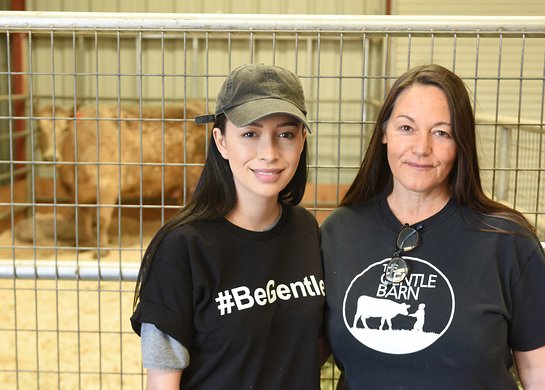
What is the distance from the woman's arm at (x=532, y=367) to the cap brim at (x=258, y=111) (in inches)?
26.7

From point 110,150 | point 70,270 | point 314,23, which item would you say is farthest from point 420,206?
point 110,150

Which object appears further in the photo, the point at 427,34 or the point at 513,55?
the point at 513,55

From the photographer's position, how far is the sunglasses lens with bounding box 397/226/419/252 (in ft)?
4.76

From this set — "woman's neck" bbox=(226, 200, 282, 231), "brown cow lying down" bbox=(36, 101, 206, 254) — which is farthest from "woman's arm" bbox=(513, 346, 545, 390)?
"brown cow lying down" bbox=(36, 101, 206, 254)

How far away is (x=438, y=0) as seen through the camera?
669 centimetres

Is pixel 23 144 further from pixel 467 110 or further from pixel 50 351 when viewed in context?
pixel 467 110

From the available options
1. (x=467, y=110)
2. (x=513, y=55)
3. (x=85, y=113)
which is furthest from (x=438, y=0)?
(x=467, y=110)

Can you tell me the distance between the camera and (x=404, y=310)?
1.41 meters

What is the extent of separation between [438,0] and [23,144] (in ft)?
14.9

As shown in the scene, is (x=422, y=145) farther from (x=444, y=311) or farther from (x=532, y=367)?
(x=532, y=367)

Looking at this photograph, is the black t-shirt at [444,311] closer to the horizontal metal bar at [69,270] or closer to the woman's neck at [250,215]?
the woman's neck at [250,215]

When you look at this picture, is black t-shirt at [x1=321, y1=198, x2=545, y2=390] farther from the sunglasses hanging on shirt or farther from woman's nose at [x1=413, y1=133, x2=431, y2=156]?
woman's nose at [x1=413, y1=133, x2=431, y2=156]

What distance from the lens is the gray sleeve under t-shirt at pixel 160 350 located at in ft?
4.16

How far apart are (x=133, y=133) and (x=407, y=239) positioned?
5.19 metres
